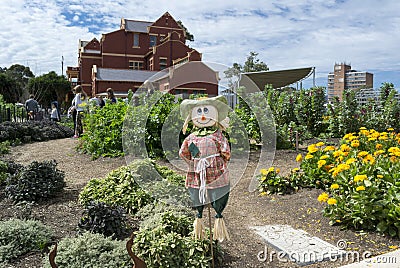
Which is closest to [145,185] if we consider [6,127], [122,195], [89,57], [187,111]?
[122,195]

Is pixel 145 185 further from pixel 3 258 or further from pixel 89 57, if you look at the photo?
pixel 89 57

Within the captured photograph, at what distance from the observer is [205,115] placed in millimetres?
2805

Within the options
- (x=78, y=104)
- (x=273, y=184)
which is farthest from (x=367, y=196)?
(x=78, y=104)

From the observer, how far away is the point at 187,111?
286 cm

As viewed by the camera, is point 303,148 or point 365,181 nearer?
point 365,181

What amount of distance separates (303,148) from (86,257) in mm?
6566

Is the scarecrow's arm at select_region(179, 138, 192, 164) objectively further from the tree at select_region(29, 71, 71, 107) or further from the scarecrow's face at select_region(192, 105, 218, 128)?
the tree at select_region(29, 71, 71, 107)

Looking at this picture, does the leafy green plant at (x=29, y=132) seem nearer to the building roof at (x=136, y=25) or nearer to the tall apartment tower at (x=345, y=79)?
the tall apartment tower at (x=345, y=79)

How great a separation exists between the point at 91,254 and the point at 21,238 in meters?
0.91

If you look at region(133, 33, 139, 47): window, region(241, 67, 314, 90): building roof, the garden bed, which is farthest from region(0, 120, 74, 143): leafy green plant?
region(133, 33, 139, 47): window

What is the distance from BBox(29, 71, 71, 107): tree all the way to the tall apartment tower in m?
41.7

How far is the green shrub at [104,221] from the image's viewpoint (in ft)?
11.8

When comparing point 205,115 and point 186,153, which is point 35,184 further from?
point 205,115

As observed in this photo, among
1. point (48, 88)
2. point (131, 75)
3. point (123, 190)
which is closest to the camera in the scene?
point (123, 190)
